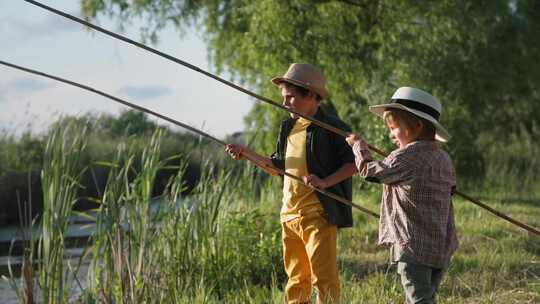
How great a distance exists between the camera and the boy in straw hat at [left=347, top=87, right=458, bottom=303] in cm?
317

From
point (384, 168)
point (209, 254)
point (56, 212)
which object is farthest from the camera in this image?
point (209, 254)

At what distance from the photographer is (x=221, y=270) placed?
18.8 feet

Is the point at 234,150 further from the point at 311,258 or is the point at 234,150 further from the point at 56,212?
the point at 56,212

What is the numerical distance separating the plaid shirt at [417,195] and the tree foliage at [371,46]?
7695 mm

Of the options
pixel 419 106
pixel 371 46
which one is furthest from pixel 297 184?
pixel 371 46

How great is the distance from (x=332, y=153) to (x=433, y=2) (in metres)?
8.61

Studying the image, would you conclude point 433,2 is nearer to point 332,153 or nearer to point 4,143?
point 4,143

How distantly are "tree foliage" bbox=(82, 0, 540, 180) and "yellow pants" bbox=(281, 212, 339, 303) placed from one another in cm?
712

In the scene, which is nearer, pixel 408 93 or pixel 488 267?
pixel 408 93

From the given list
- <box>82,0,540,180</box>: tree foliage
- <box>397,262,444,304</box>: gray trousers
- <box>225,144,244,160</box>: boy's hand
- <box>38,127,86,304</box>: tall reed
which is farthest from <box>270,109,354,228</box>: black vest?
<box>82,0,540,180</box>: tree foliage

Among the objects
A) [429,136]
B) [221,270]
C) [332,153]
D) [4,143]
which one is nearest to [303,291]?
[332,153]

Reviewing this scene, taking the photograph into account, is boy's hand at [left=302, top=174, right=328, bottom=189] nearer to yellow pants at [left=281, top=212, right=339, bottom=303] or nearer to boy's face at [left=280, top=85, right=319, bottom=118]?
yellow pants at [left=281, top=212, right=339, bottom=303]

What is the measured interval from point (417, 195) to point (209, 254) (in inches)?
106

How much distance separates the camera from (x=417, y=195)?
3.19m
